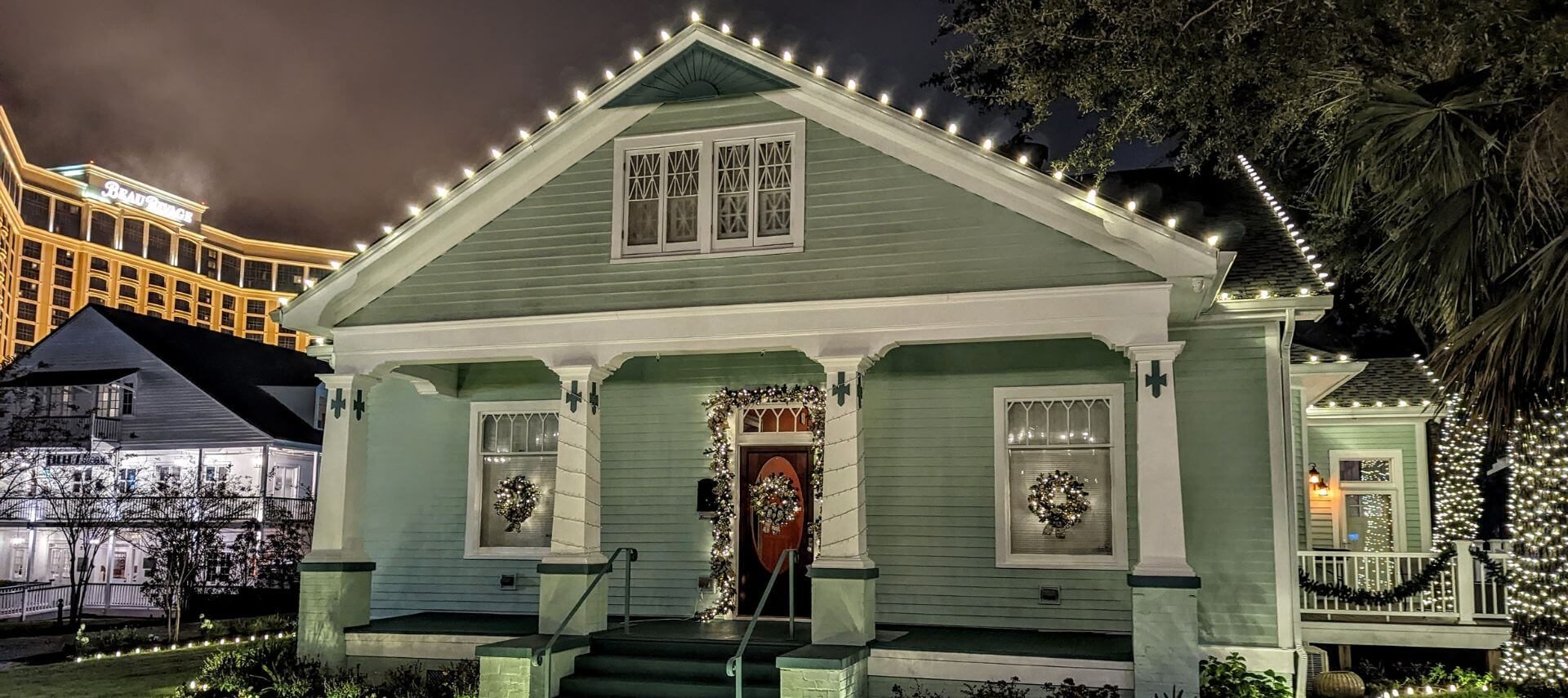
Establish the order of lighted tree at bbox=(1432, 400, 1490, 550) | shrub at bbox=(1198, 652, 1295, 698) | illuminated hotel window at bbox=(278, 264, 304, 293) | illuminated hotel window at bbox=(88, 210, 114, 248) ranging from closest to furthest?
shrub at bbox=(1198, 652, 1295, 698), lighted tree at bbox=(1432, 400, 1490, 550), illuminated hotel window at bbox=(88, 210, 114, 248), illuminated hotel window at bbox=(278, 264, 304, 293)

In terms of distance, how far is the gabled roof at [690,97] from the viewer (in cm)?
997

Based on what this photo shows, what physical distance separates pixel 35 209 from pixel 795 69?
91.0 metres

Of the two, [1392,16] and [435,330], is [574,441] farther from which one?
[1392,16]

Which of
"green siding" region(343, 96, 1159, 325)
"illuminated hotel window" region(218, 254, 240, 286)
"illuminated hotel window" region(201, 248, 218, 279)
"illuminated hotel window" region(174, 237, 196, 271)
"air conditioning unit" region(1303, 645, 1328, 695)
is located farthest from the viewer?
"illuminated hotel window" region(218, 254, 240, 286)

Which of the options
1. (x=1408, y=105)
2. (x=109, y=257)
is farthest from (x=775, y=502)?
(x=109, y=257)

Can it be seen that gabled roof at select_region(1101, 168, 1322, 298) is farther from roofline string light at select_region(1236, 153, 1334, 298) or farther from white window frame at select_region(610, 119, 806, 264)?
white window frame at select_region(610, 119, 806, 264)

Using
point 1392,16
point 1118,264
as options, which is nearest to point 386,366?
point 1118,264

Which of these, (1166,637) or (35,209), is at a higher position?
(35,209)

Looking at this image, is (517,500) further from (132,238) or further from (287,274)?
(287,274)

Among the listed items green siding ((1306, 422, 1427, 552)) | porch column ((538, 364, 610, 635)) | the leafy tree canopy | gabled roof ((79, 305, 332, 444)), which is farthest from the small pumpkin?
gabled roof ((79, 305, 332, 444))

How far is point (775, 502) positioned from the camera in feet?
41.3

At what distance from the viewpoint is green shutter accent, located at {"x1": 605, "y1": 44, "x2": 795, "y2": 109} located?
11.3 m

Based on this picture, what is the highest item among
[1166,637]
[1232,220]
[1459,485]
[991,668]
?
[1232,220]

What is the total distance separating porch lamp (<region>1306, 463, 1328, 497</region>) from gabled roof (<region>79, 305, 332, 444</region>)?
78.3ft
